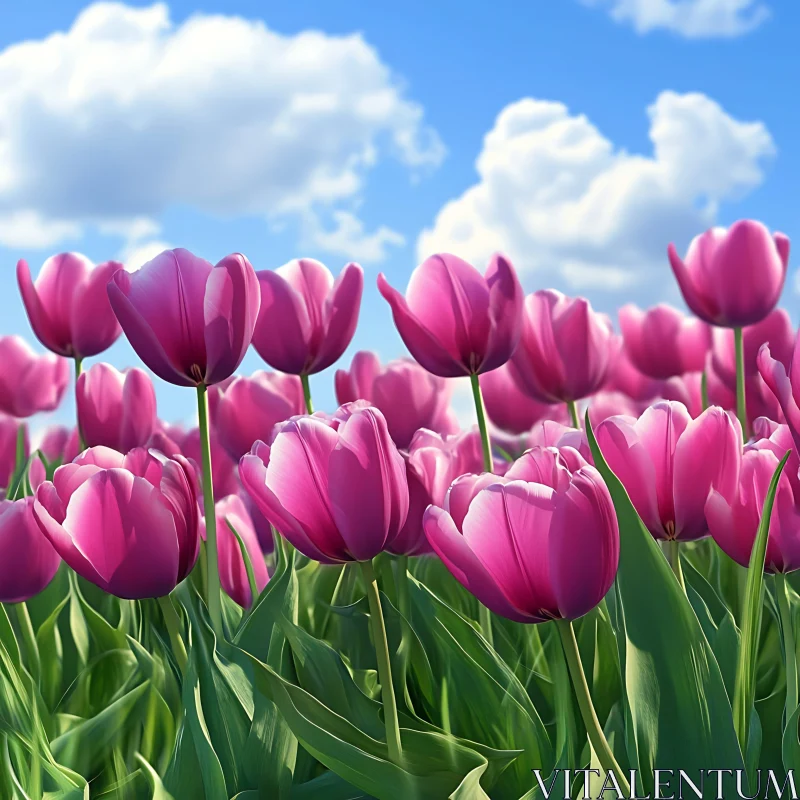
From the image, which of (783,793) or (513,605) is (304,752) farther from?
(783,793)

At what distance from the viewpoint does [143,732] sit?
1.14 m

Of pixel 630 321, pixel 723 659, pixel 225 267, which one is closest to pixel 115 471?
pixel 225 267

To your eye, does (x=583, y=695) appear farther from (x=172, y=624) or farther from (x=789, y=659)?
(x=172, y=624)

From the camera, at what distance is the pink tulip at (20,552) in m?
1.17

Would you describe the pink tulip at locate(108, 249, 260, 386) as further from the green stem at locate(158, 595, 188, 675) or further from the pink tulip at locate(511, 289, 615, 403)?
the pink tulip at locate(511, 289, 615, 403)

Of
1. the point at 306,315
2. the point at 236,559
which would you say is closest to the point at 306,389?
the point at 306,315

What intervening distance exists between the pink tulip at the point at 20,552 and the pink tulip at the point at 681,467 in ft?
2.30

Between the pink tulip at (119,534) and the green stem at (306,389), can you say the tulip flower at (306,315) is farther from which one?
the pink tulip at (119,534)

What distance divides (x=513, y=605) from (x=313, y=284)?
2.95ft

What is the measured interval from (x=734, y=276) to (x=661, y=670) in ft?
4.64

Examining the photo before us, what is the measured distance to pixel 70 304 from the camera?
185cm

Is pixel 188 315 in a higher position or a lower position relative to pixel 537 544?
higher

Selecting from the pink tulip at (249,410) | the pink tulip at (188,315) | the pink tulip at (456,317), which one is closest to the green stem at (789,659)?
the pink tulip at (456,317)

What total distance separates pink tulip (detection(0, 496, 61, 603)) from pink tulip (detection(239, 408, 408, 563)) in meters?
0.44
